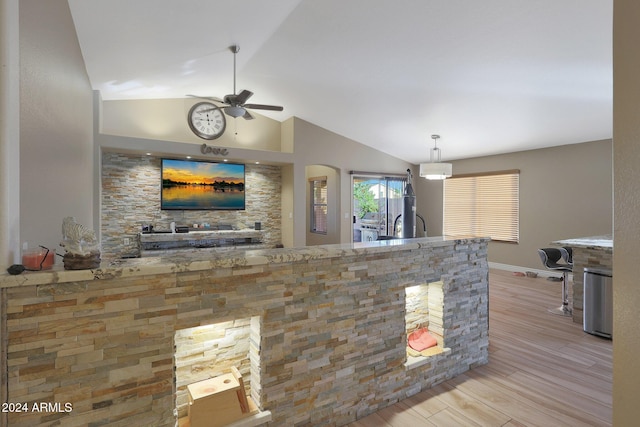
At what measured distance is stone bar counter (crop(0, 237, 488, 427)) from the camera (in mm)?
1333

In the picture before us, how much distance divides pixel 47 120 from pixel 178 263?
5.07 ft

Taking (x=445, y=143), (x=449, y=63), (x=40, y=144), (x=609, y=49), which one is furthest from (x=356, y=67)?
(x=40, y=144)

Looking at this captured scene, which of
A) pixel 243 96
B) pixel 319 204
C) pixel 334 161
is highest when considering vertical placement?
pixel 243 96

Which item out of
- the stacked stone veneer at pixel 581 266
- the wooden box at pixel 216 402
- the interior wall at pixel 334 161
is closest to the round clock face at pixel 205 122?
the interior wall at pixel 334 161

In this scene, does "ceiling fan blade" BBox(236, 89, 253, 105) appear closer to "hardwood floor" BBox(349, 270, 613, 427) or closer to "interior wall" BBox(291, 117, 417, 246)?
"interior wall" BBox(291, 117, 417, 246)

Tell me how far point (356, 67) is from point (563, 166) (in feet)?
15.3

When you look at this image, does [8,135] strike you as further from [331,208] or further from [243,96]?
[331,208]

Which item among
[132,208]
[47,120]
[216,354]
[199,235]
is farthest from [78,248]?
[132,208]

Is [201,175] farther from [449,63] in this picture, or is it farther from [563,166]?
[563,166]

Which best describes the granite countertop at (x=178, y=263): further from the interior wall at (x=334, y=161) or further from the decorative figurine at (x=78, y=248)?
the interior wall at (x=334, y=161)

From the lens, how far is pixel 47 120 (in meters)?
2.14

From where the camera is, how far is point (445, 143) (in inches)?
269

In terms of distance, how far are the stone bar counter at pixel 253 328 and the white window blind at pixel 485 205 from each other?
4.46 m

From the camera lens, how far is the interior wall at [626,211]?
45.3 inches
